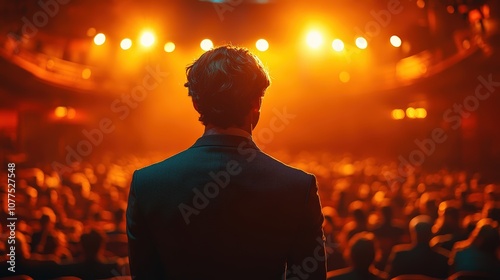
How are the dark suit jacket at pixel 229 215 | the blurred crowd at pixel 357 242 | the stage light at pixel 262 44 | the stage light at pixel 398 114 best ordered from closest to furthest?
1. the dark suit jacket at pixel 229 215
2. the blurred crowd at pixel 357 242
3. the stage light at pixel 262 44
4. the stage light at pixel 398 114

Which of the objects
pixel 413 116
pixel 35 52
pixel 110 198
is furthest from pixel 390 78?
pixel 110 198

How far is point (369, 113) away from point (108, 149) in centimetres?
1644

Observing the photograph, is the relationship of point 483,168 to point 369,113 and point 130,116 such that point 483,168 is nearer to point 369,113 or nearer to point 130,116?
point 369,113

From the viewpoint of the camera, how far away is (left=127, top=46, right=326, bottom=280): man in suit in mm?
1578

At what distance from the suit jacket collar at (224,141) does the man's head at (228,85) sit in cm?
4

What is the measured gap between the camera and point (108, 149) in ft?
114

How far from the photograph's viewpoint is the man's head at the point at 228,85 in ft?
5.37

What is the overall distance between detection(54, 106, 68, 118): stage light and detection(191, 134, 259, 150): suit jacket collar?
88.3ft

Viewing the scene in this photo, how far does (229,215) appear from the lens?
158 centimetres

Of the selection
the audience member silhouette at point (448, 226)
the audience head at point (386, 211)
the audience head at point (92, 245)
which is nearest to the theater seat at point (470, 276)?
the audience member silhouette at point (448, 226)

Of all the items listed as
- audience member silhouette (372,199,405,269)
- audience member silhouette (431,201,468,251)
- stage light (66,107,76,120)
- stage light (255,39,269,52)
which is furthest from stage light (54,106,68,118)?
audience member silhouette (431,201,468,251)

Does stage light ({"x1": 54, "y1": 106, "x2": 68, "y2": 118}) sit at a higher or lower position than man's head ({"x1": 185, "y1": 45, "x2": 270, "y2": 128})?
higher

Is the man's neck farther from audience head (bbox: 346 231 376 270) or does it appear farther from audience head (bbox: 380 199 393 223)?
audience head (bbox: 380 199 393 223)

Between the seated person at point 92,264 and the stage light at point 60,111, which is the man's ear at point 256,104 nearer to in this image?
the seated person at point 92,264
